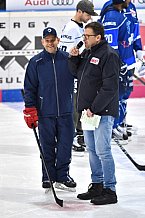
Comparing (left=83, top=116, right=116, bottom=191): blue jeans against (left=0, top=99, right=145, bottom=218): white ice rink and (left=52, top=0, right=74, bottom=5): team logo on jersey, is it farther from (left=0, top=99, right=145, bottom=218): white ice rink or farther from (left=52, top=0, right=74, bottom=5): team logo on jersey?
(left=52, top=0, right=74, bottom=5): team logo on jersey

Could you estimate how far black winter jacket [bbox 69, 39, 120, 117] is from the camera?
18.2 ft

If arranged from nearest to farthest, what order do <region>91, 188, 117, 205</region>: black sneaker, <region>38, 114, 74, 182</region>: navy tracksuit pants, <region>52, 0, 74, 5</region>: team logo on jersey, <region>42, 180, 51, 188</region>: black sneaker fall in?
<region>91, 188, 117, 205</region>: black sneaker, <region>38, 114, 74, 182</region>: navy tracksuit pants, <region>42, 180, 51, 188</region>: black sneaker, <region>52, 0, 74, 5</region>: team logo on jersey

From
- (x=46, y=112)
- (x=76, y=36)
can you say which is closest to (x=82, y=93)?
(x=46, y=112)

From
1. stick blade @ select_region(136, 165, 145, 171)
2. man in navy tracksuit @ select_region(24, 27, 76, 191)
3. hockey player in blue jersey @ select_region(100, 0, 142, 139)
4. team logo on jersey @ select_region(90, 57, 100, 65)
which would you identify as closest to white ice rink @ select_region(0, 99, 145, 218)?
stick blade @ select_region(136, 165, 145, 171)

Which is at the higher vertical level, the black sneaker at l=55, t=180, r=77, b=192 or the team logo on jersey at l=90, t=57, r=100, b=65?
the team logo on jersey at l=90, t=57, r=100, b=65

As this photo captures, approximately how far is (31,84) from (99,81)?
0.67 m

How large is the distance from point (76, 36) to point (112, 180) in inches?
93.0

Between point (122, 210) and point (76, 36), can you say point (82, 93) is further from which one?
point (76, 36)

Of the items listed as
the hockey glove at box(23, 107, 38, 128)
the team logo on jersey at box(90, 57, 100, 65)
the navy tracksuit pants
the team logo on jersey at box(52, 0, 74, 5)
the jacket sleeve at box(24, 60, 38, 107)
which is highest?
the team logo on jersey at box(90, 57, 100, 65)

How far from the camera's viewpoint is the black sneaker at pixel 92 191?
19.6 feet

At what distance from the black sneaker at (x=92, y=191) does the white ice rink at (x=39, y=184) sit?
0.06m

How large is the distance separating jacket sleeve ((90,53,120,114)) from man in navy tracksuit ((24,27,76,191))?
0.57 meters

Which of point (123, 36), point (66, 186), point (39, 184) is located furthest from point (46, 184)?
point (123, 36)

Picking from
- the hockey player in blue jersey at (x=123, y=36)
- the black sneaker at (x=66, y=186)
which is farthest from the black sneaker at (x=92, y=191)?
the hockey player in blue jersey at (x=123, y=36)
